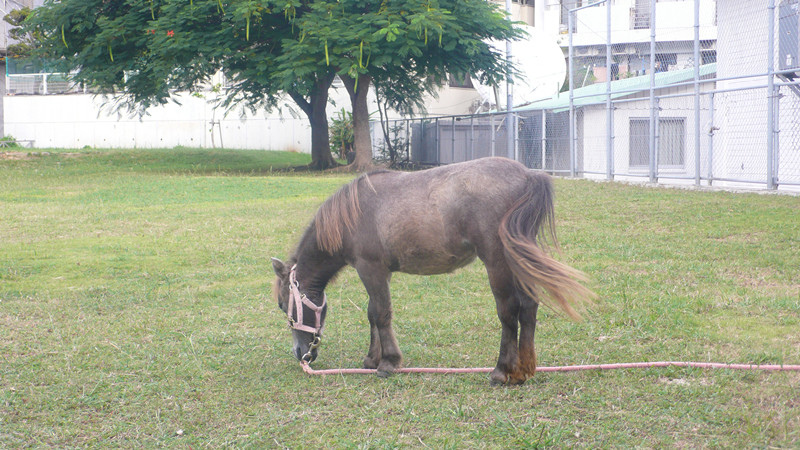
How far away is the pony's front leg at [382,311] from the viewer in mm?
4711

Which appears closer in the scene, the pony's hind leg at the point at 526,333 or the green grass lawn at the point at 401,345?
the green grass lawn at the point at 401,345

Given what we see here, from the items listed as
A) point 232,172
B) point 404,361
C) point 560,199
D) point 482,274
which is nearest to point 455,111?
point 232,172

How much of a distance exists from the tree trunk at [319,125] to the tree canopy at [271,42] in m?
0.31

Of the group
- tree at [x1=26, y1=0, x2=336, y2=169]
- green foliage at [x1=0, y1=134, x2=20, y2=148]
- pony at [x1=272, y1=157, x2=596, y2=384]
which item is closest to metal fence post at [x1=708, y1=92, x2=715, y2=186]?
tree at [x1=26, y1=0, x2=336, y2=169]

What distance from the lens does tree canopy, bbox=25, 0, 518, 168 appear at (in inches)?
799

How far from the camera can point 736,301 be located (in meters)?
5.99

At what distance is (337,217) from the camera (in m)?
4.82

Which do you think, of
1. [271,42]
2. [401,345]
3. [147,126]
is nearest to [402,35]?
[271,42]

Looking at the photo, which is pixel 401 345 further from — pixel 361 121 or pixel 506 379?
pixel 361 121

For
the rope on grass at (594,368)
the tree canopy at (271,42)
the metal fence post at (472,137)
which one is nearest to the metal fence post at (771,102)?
the tree canopy at (271,42)

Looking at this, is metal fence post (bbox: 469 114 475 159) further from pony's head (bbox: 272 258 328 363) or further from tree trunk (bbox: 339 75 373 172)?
pony's head (bbox: 272 258 328 363)

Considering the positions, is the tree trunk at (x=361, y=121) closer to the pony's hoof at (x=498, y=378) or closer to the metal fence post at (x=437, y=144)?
the metal fence post at (x=437, y=144)

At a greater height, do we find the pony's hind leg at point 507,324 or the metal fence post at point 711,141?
the metal fence post at point 711,141

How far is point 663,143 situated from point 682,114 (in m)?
0.79
